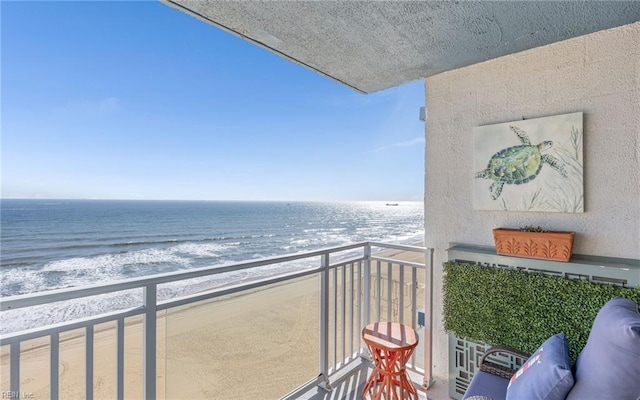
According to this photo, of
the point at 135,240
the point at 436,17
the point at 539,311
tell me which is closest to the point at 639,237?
the point at 539,311

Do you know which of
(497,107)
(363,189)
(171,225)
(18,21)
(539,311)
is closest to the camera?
(539,311)

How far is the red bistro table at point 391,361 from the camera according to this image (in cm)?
181

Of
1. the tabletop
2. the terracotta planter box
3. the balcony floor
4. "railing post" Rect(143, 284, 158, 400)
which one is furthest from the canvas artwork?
"railing post" Rect(143, 284, 158, 400)

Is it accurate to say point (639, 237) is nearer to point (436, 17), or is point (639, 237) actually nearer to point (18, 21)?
point (436, 17)

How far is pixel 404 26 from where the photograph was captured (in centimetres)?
168

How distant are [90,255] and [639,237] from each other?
16620 mm

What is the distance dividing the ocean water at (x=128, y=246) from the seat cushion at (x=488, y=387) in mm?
4749

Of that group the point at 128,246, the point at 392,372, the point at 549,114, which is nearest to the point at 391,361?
the point at 392,372

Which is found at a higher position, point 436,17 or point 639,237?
point 436,17

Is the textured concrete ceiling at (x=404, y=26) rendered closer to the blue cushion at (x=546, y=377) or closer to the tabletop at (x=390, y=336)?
the blue cushion at (x=546, y=377)

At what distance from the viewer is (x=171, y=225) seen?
2109cm

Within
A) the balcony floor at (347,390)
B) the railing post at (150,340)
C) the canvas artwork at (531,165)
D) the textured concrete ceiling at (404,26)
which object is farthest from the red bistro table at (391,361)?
the textured concrete ceiling at (404,26)

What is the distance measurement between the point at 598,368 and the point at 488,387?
2.17ft

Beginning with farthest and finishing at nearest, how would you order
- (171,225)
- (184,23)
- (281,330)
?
(171,225), (184,23), (281,330)
